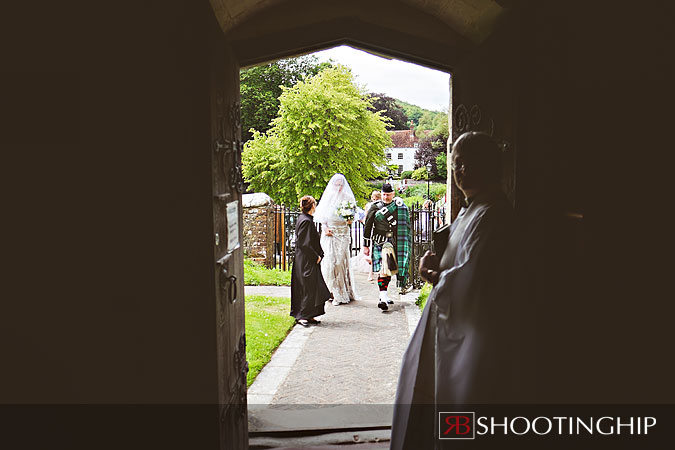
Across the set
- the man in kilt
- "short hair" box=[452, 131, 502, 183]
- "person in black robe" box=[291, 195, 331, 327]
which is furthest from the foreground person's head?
the man in kilt

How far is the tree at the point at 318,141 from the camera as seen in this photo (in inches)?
891

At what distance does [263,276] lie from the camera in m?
12.1

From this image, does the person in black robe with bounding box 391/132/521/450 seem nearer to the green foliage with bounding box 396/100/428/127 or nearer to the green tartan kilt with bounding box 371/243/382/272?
the green tartan kilt with bounding box 371/243/382/272

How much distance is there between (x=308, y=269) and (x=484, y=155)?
18.6 ft

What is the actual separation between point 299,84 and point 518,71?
21.0 meters

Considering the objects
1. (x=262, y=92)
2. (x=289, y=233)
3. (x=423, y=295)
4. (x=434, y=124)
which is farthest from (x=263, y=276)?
(x=434, y=124)

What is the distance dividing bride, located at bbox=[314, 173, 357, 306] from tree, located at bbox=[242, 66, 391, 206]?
12895 millimetres

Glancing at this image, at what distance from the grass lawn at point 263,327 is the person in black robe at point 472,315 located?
123 inches

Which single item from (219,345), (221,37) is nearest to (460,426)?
(219,345)

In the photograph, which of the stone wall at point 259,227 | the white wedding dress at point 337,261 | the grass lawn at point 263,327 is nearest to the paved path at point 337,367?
the grass lawn at point 263,327

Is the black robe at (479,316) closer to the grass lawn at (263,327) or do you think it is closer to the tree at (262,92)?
the grass lawn at (263,327)

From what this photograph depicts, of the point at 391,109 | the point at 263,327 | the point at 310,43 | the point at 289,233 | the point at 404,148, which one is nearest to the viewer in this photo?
the point at 310,43

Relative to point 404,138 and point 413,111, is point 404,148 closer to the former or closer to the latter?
point 404,138

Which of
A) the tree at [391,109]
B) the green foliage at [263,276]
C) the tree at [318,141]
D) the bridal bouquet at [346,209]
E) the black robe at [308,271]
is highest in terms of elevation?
the tree at [391,109]
